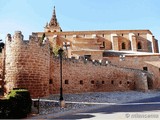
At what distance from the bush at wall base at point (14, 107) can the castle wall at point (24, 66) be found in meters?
3.60

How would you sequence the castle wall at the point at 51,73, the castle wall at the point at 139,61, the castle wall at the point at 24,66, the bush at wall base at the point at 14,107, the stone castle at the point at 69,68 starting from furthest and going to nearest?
the castle wall at the point at 139,61, the stone castle at the point at 69,68, the castle wall at the point at 51,73, the castle wall at the point at 24,66, the bush at wall base at the point at 14,107

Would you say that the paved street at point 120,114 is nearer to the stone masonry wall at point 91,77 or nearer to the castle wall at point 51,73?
the castle wall at point 51,73

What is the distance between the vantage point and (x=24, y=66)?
1312 centimetres

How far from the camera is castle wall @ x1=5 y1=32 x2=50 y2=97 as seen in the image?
12.9m

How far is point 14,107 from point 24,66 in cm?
471

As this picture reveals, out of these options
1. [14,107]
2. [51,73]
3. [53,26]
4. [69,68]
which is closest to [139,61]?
[69,68]

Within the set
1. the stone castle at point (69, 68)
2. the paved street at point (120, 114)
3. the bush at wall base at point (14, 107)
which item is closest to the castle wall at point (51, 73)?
the stone castle at point (69, 68)

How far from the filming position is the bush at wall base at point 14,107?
8656 millimetres

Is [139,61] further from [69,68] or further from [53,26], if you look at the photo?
[53,26]

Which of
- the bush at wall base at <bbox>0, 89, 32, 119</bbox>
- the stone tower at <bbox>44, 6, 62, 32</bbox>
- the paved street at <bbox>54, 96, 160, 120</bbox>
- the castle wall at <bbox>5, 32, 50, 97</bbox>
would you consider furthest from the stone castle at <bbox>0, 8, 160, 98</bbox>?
the stone tower at <bbox>44, 6, 62, 32</bbox>

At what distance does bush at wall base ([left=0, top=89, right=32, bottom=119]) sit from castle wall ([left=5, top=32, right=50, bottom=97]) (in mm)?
3597

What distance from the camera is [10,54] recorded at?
44.1 feet

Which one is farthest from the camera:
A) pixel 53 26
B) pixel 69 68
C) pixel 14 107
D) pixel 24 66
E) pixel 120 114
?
pixel 53 26

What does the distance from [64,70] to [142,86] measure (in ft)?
41.1
